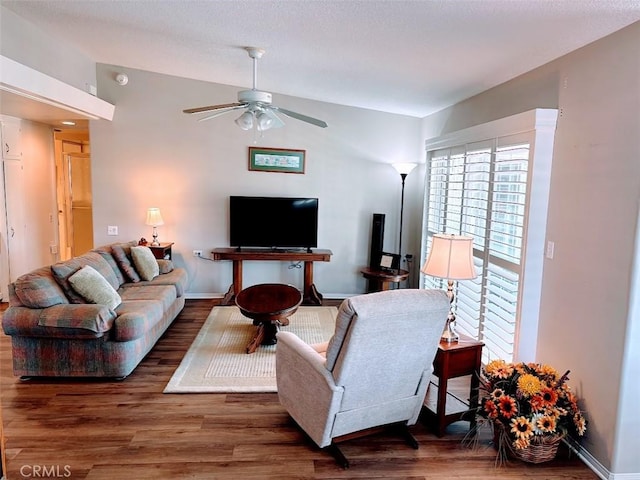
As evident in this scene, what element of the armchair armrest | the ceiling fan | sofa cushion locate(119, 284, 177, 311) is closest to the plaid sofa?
sofa cushion locate(119, 284, 177, 311)

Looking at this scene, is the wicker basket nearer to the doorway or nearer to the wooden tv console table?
the wooden tv console table

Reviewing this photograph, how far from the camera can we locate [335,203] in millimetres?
5977

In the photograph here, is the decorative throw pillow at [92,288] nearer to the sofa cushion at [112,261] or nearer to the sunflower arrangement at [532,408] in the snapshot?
the sofa cushion at [112,261]

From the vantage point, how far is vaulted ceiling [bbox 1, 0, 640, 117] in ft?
7.77

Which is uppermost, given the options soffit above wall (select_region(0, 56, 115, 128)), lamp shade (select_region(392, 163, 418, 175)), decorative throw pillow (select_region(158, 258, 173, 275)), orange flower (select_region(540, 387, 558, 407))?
soffit above wall (select_region(0, 56, 115, 128))

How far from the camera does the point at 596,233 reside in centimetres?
245

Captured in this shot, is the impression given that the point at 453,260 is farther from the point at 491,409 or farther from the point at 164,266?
the point at 164,266

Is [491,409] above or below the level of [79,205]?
below

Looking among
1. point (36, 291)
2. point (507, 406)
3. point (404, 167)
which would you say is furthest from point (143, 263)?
point (507, 406)

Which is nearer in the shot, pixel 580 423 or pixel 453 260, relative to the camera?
pixel 580 423

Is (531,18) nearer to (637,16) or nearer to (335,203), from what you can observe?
(637,16)

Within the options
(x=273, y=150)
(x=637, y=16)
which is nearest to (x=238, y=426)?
(x=637, y=16)

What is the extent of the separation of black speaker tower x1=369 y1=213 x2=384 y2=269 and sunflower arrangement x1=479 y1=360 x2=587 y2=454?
130 inches

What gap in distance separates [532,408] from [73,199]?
775 centimetres
